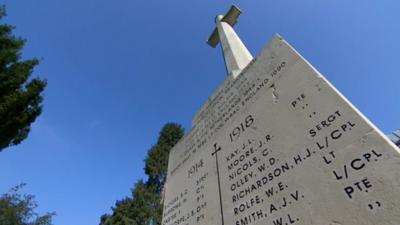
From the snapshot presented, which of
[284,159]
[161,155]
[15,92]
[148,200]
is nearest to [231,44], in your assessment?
[284,159]

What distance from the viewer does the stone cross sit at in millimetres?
4176

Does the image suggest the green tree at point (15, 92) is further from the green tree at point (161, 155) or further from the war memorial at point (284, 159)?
the green tree at point (161, 155)

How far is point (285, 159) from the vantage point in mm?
2047

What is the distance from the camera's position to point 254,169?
91.8 inches

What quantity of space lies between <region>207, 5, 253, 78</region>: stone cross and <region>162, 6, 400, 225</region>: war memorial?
425mm

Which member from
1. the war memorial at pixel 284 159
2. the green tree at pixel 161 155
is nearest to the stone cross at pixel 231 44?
the war memorial at pixel 284 159

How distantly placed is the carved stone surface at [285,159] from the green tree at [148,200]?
1148 cm

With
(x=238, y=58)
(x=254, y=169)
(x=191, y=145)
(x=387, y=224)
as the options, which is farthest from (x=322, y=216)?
(x=238, y=58)

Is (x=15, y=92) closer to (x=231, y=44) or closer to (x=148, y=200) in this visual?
(x=231, y=44)

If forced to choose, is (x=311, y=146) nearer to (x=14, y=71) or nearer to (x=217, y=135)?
(x=217, y=135)

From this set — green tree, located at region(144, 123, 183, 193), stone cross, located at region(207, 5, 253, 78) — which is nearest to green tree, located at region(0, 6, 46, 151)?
stone cross, located at region(207, 5, 253, 78)

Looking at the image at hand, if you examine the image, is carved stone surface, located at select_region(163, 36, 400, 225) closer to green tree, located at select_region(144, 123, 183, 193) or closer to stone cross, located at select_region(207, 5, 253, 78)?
stone cross, located at select_region(207, 5, 253, 78)

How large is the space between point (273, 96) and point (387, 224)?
1.50 meters

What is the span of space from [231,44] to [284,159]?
11.0 feet
